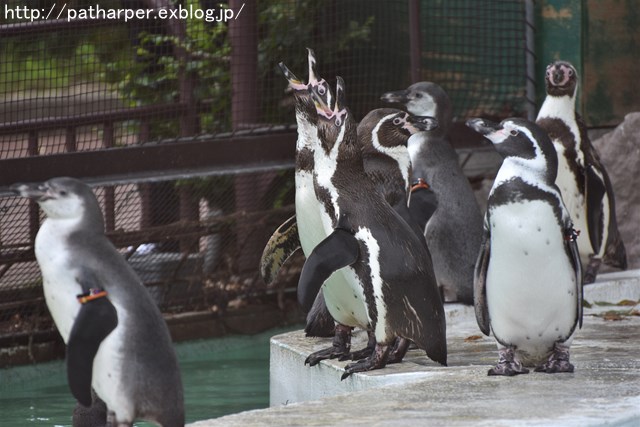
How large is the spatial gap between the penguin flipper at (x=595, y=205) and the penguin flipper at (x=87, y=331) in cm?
351

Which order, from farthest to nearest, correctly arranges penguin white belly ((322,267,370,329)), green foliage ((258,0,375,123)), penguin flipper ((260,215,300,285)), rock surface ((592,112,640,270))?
rock surface ((592,112,640,270))
green foliage ((258,0,375,123))
penguin flipper ((260,215,300,285))
penguin white belly ((322,267,370,329))

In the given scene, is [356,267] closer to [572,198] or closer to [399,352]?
[399,352]

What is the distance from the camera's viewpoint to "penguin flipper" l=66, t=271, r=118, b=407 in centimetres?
296

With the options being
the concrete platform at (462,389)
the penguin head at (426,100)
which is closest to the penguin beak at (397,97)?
the penguin head at (426,100)

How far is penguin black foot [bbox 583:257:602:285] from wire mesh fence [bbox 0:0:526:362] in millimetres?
1554

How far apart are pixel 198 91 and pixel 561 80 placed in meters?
1.82

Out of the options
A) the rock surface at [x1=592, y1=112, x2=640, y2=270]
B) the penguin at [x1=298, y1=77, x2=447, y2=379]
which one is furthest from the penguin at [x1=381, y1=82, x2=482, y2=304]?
the rock surface at [x1=592, y1=112, x2=640, y2=270]

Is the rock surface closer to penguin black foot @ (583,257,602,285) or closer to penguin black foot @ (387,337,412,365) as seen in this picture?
penguin black foot @ (583,257,602,285)

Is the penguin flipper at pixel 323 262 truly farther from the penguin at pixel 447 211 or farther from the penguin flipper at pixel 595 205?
the penguin flipper at pixel 595 205

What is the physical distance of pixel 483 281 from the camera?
13.2 ft

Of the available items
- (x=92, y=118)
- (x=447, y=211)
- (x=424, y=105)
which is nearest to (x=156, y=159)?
(x=92, y=118)

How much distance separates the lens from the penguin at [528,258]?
12.6 ft

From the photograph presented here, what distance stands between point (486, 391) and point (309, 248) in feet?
3.15

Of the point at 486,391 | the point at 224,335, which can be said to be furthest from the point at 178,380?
the point at 224,335
